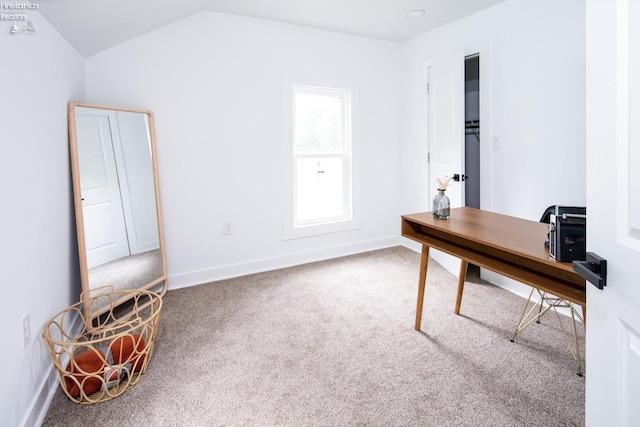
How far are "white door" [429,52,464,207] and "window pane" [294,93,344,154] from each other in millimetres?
982

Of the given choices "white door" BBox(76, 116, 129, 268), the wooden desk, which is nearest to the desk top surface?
the wooden desk

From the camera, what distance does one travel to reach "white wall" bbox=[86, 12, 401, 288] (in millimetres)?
3010

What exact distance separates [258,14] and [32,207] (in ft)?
8.09

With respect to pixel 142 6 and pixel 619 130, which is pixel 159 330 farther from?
pixel 619 130

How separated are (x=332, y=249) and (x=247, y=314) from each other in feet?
5.04

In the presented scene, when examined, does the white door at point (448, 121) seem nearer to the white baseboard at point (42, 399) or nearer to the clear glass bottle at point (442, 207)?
the clear glass bottle at point (442, 207)

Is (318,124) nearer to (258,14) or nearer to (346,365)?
(258,14)

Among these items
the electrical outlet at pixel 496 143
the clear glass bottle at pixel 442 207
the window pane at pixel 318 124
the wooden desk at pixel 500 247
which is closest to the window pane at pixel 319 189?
the window pane at pixel 318 124

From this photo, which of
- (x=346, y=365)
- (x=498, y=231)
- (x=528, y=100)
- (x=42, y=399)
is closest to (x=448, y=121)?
(x=528, y=100)

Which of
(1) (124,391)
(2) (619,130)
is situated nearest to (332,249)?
(1) (124,391)

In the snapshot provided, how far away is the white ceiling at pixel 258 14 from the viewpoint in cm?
214

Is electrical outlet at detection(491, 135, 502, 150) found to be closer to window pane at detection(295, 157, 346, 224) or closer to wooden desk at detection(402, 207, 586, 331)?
wooden desk at detection(402, 207, 586, 331)

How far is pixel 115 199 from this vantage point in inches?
105

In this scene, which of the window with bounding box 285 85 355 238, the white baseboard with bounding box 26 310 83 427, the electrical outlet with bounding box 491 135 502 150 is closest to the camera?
the white baseboard with bounding box 26 310 83 427
